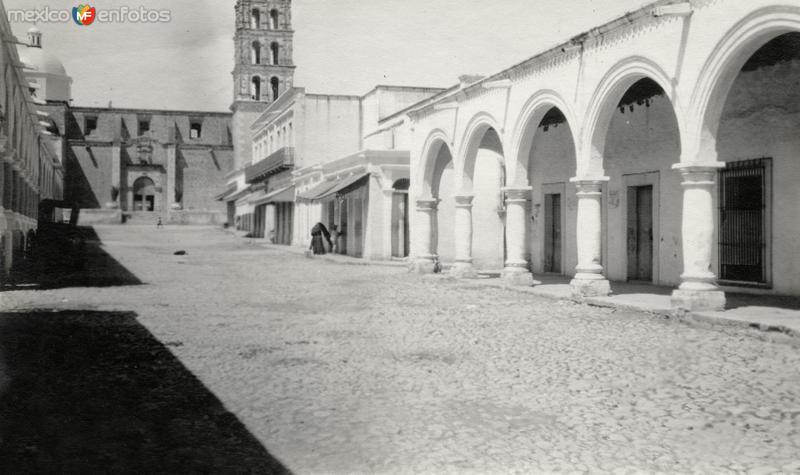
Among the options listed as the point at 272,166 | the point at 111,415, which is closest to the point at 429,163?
the point at 111,415

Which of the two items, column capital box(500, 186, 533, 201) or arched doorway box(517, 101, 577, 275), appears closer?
column capital box(500, 186, 533, 201)

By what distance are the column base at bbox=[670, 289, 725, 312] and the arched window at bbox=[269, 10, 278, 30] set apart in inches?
1614

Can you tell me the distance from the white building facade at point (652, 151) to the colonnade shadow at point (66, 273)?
22.5 ft

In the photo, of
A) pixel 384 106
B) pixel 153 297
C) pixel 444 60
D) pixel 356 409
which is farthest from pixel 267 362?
pixel 384 106

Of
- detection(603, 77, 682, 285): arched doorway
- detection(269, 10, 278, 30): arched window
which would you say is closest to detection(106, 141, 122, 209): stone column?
detection(269, 10, 278, 30): arched window

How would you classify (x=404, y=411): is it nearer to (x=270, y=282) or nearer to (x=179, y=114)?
(x=270, y=282)

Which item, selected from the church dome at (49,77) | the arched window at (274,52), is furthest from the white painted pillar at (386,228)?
the church dome at (49,77)

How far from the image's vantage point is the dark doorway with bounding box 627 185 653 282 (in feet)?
46.9

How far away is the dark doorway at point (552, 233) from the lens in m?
17.1

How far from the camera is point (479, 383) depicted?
586cm

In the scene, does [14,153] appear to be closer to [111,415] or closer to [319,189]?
[319,189]

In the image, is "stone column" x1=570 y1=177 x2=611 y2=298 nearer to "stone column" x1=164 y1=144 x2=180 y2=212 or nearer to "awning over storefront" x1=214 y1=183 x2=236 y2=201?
A: "awning over storefront" x1=214 y1=183 x2=236 y2=201

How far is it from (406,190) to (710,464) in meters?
19.3

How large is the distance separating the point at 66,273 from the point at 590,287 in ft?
35.7
